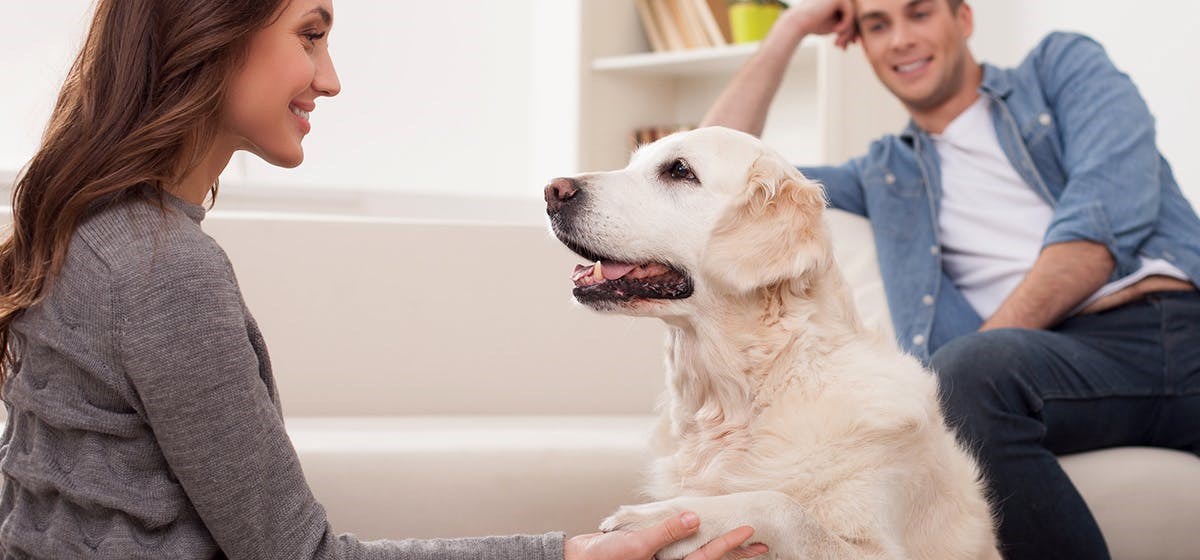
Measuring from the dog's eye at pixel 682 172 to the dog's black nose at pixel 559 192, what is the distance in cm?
15

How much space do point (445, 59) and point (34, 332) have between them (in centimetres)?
320

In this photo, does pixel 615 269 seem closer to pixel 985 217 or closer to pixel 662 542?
pixel 662 542

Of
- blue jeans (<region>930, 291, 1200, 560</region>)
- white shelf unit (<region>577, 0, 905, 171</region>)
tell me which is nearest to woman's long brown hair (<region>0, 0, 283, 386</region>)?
blue jeans (<region>930, 291, 1200, 560</region>)

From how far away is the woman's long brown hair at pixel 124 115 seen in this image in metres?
1.17

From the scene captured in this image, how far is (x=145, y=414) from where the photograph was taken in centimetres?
115

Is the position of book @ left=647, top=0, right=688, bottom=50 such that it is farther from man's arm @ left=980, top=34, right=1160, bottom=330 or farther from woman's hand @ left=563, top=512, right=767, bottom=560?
woman's hand @ left=563, top=512, right=767, bottom=560

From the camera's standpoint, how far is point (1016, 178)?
2527 mm

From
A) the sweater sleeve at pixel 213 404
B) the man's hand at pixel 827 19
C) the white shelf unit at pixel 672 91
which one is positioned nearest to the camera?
the sweater sleeve at pixel 213 404

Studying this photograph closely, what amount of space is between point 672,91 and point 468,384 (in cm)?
202

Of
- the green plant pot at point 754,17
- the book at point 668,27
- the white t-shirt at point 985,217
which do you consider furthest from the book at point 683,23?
the white t-shirt at point 985,217

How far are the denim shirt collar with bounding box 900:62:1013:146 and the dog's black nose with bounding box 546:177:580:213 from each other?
1387 millimetres

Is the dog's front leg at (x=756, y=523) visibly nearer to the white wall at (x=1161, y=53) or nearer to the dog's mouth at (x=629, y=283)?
the dog's mouth at (x=629, y=283)

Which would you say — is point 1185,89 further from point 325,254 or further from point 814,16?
point 325,254

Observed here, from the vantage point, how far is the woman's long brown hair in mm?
1170
